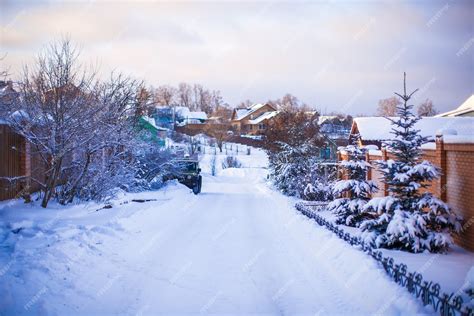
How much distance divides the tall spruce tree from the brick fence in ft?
0.89

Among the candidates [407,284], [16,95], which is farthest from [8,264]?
[16,95]

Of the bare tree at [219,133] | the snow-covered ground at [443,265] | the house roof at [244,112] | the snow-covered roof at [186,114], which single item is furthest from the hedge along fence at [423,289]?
the snow-covered roof at [186,114]

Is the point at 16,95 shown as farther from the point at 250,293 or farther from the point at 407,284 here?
the point at 407,284

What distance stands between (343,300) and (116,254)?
443cm

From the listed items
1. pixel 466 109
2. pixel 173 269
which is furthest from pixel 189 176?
pixel 466 109

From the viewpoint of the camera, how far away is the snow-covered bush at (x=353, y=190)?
36.8 feet

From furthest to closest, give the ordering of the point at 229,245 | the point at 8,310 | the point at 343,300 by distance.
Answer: the point at 229,245 → the point at 343,300 → the point at 8,310

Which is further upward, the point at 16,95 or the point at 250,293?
the point at 16,95

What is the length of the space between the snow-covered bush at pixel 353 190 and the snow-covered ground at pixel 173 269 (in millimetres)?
1011

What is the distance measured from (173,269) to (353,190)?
5865mm

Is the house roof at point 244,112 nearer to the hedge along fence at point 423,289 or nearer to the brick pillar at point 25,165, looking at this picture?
the brick pillar at point 25,165

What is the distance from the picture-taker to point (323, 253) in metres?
8.66

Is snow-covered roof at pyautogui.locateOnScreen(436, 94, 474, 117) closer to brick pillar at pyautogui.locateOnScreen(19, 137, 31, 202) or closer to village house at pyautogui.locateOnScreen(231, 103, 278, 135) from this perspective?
brick pillar at pyautogui.locateOnScreen(19, 137, 31, 202)

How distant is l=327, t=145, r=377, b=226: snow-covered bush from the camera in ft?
36.8
